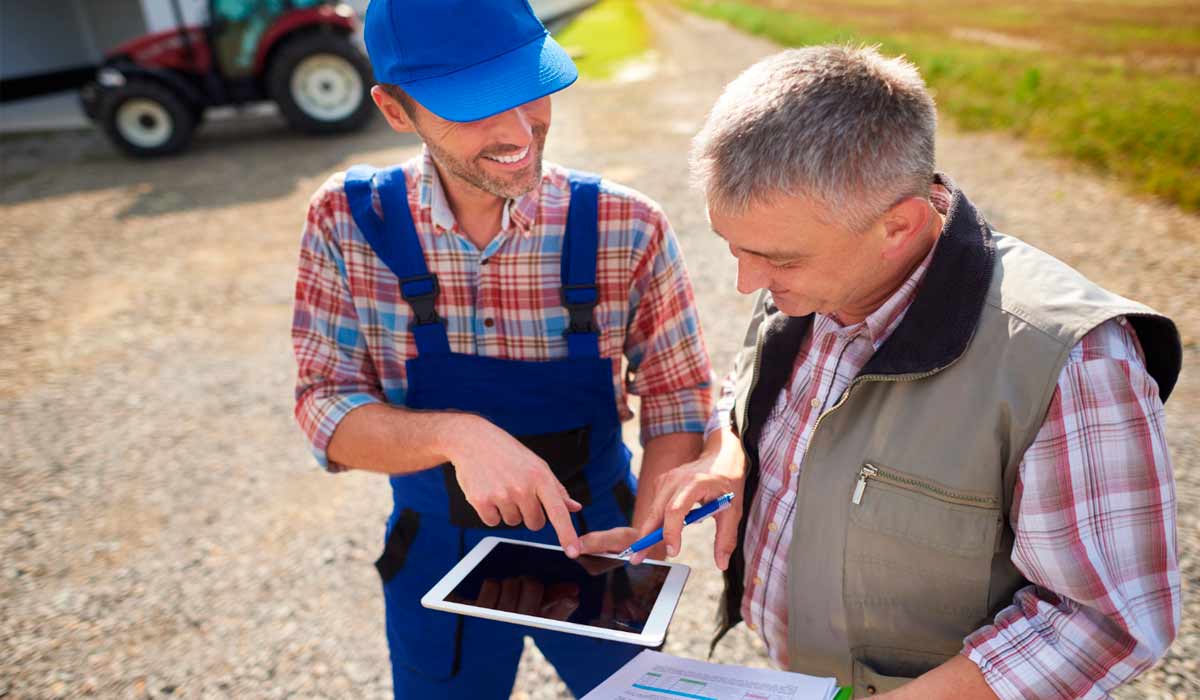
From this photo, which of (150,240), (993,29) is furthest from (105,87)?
(993,29)

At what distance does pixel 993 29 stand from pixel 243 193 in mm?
22248

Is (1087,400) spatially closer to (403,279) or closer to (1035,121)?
(403,279)

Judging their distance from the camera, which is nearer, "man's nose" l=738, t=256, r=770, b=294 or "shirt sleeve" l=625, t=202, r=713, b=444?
"man's nose" l=738, t=256, r=770, b=294

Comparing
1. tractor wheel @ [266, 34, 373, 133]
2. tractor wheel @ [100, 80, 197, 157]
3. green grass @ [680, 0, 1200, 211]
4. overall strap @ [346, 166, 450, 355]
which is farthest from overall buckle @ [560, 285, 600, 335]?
tractor wheel @ [100, 80, 197, 157]

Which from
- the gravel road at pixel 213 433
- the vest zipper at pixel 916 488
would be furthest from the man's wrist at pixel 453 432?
the gravel road at pixel 213 433

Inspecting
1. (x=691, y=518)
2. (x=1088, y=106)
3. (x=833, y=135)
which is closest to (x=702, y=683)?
(x=691, y=518)

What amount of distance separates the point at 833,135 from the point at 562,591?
890 mm

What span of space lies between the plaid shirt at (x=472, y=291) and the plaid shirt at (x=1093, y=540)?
743 millimetres

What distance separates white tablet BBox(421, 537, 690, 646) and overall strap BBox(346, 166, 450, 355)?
16.8 inches

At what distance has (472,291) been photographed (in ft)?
5.15

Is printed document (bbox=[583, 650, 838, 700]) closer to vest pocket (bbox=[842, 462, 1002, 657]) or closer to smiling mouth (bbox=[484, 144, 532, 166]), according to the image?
vest pocket (bbox=[842, 462, 1002, 657])

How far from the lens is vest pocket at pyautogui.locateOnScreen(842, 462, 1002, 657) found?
1163 millimetres

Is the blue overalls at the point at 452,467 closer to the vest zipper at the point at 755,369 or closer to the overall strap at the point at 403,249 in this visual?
the overall strap at the point at 403,249

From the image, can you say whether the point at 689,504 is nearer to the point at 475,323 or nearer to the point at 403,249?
the point at 475,323
